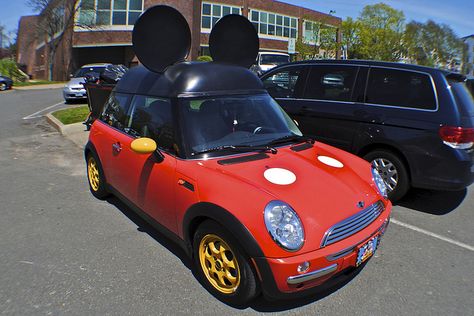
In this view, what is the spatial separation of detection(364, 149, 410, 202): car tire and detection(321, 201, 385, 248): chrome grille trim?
Answer: 6.31 feet

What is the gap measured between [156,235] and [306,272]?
1.96 metres

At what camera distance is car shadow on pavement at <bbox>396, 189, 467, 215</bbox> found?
471cm

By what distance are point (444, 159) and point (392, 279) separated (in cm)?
190

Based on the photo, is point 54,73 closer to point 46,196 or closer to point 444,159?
point 46,196

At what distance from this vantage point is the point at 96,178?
475 centimetres

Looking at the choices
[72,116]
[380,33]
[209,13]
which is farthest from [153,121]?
[380,33]

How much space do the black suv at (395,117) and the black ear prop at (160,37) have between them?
247 cm

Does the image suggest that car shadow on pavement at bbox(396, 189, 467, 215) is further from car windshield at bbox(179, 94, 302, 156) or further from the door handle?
the door handle

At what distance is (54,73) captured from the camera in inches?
1388

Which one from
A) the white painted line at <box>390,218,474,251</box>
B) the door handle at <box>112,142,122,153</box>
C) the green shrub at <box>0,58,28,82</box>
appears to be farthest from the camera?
the green shrub at <box>0,58,28,82</box>

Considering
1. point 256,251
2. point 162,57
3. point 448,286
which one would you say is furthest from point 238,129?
point 448,286

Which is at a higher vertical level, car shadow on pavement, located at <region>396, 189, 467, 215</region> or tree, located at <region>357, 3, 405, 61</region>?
tree, located at <region>357, 3, 405, 61</region>

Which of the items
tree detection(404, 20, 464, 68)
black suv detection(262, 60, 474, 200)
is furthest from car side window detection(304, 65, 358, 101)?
tree detection(404, 20, 464, 68)

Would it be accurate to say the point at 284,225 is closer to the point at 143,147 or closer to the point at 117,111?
the point at 143,147
